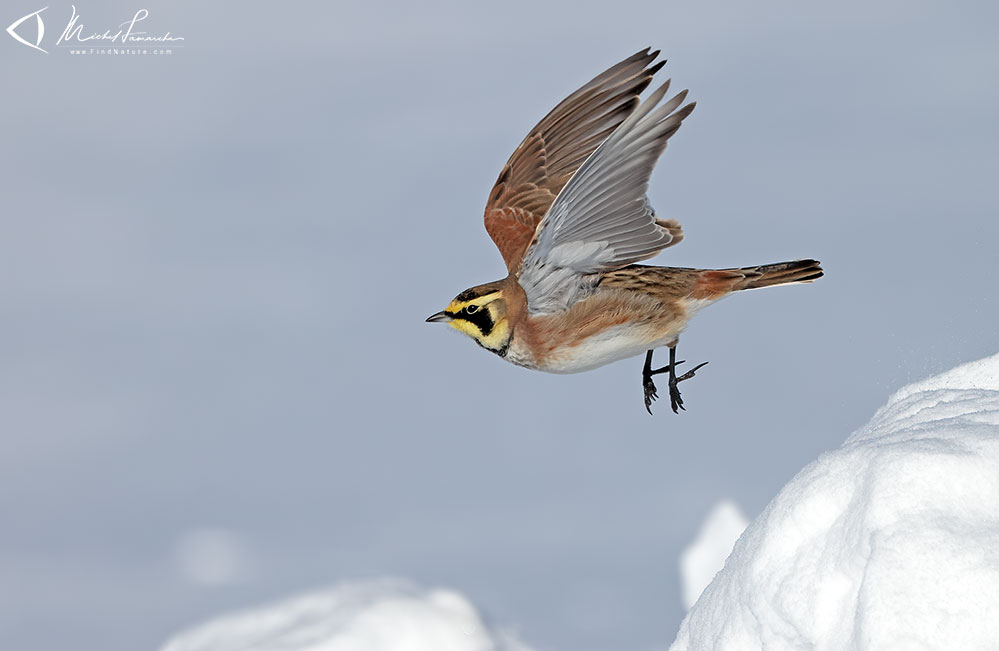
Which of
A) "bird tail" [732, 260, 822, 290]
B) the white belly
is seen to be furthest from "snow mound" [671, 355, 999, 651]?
the white belly

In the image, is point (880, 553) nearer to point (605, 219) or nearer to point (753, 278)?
point (605, 219)

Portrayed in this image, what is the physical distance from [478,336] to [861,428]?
235 cm

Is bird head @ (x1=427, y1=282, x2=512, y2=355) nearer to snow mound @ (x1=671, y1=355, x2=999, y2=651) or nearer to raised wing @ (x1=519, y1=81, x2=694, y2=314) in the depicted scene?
raised wing @ (x1=519, y1=81, x2=694, y2=314)

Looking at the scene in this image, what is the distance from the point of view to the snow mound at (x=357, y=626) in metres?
10.4

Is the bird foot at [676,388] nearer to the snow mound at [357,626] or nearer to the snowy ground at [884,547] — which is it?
the snowy ground at [884,547]

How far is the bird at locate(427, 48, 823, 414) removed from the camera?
5.99 meters

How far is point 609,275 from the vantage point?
6852mm

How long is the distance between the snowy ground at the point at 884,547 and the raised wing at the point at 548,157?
104 inches

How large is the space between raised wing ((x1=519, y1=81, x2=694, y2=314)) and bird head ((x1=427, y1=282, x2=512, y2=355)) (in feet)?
0.65

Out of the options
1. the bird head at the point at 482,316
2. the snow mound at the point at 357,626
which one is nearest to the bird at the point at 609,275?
the bird head at the point at 482,316

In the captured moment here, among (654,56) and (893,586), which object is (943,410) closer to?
(893,586)

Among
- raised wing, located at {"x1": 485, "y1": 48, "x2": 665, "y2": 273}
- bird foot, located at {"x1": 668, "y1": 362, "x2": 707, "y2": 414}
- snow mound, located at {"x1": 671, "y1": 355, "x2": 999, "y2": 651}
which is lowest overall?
snow mound, located at {"x1": 671, "y1": 355, "x2": 999, "y2": 651}

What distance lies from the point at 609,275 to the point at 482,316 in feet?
2.61

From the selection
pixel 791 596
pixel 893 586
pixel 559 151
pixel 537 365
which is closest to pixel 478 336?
pixel 537 365
